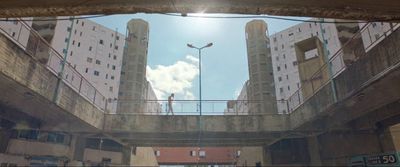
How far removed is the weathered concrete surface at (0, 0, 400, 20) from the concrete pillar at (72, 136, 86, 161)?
16.9 meters

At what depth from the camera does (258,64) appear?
46.2 meters

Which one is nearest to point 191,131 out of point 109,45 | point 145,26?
point 145,26

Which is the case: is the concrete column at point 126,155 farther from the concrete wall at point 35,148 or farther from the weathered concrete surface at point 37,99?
the weathered concrete surface at point 37,99

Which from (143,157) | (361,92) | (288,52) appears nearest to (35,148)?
(143,157)

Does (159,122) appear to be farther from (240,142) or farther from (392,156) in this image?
(392,156)

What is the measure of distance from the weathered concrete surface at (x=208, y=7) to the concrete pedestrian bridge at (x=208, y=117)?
403cm

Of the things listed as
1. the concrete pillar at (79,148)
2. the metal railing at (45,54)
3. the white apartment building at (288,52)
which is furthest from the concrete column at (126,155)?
the white apartment building at (288,52)

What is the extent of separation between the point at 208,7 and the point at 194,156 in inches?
1593

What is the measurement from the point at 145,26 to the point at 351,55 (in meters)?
44.1

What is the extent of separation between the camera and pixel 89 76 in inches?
2557

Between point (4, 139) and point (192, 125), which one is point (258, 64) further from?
point (4, 139)

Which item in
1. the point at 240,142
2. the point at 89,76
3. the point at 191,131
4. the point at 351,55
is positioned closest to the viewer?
the point at 351,55

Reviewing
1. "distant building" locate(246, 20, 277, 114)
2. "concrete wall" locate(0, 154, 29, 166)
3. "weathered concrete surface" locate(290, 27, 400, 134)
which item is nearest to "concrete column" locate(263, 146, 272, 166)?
"weathered concrete surface" locate(290, 27, 400, 134)

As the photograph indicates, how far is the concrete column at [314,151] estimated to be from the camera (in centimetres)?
2025
